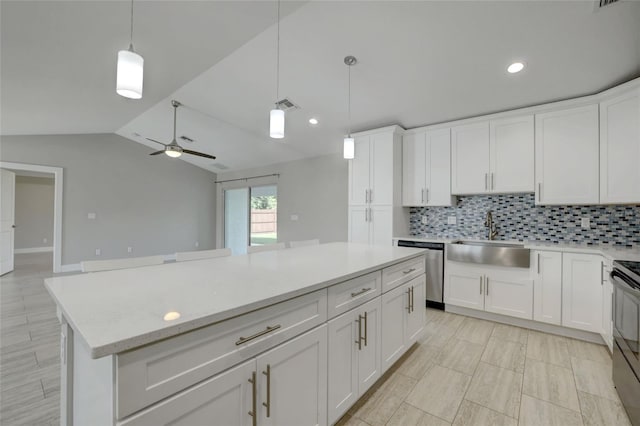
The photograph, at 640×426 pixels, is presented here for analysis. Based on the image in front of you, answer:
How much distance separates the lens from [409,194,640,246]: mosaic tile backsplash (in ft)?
8.93

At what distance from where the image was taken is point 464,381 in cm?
195

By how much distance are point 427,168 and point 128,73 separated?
3.38 meters

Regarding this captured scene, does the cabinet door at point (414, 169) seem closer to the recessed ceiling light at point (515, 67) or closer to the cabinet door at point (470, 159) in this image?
the cabinet door at point (470, 159)

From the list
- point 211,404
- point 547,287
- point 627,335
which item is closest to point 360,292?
point 211,404

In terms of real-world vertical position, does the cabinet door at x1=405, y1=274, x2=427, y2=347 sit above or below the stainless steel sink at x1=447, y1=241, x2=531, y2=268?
below

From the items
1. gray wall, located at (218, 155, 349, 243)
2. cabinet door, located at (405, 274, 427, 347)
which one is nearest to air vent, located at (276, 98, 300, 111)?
gray wall, located at (218, 155, 349, 243)

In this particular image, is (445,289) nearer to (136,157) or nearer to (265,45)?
(265,45)

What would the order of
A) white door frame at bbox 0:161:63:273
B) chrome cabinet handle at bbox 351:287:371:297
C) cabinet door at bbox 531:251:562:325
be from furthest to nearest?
white door frame at bbox 0:161:63:273, cabinet door at bbox 531:251:562:325, chrome cabinet handle at bbox 351:287:371:297

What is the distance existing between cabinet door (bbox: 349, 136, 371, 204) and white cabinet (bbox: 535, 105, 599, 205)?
1968 millimetres

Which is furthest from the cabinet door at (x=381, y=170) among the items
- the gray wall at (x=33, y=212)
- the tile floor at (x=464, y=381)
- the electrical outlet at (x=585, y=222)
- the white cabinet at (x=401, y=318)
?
the gray wall at (x=33, y=212)

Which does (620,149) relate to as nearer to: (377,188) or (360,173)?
(377,188)

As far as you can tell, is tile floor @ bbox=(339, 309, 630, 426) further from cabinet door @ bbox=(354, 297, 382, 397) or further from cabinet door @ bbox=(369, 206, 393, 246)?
cabinet door @ bbox=(369, 206, 393, 246)

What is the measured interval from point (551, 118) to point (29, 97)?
614 centimetres

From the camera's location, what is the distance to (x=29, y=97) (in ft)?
10.9
